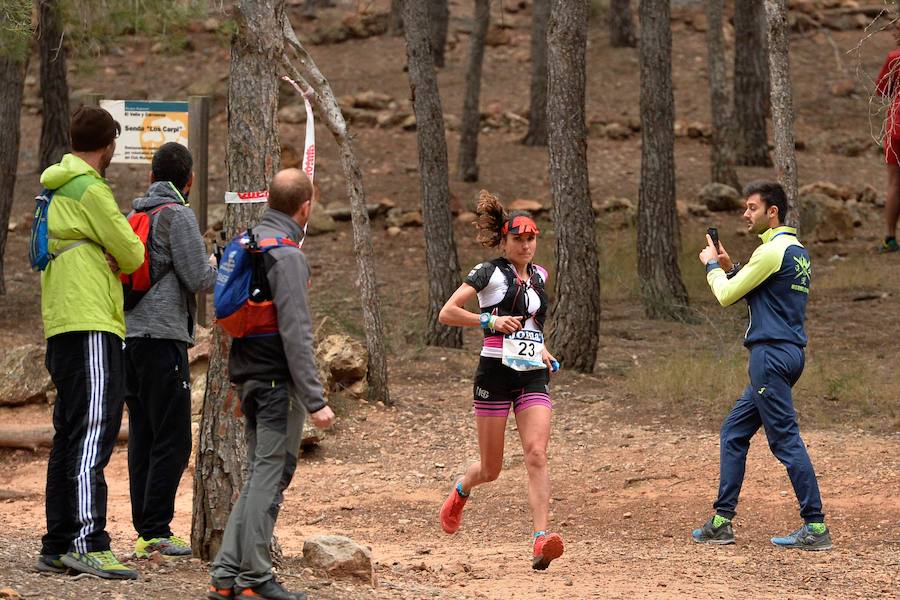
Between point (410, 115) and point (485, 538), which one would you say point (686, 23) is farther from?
point (485, 538)

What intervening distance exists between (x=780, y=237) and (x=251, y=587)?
376 centimetres

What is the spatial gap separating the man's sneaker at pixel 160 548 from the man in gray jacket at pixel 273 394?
937 millimetres

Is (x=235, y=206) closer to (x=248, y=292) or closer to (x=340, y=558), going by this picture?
(x=248, y=292)

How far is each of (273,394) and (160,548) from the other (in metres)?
1.49

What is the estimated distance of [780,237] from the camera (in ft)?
23.6

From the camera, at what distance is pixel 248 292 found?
5051 mm

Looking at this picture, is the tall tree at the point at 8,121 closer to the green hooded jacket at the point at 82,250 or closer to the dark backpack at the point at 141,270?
the dark backpack at the point at 141,270

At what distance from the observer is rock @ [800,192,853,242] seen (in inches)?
749

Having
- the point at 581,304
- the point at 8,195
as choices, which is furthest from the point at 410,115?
the point at 581,304

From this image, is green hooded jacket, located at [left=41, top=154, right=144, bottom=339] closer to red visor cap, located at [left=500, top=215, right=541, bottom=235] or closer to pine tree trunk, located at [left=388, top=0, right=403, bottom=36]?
red visor cap, located at [left=500, top=215, right=541, bottom=235]

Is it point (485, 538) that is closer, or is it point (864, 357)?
point (485, 538)

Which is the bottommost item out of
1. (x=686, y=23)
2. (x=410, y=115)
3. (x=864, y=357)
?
(x=864, y=357)

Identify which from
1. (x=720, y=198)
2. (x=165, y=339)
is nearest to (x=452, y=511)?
(x=165, y=339)

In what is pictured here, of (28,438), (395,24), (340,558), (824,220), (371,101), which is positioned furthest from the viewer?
(395,24)
